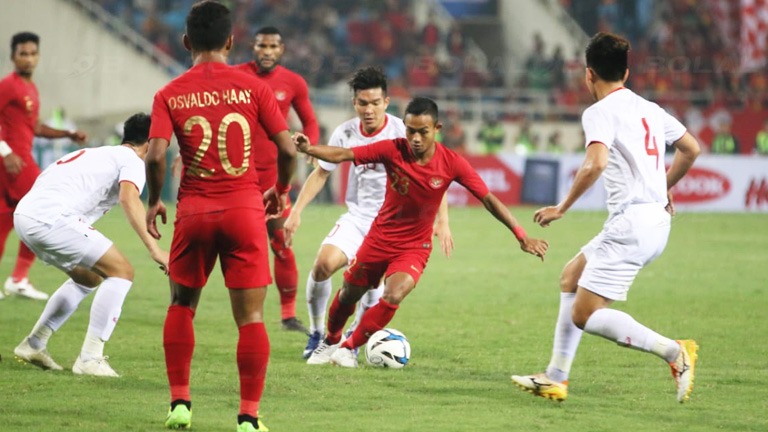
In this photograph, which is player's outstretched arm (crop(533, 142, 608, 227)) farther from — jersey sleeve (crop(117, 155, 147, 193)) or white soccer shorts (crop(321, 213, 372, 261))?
white soccer shorts (crop(321, 213, 372, 261))

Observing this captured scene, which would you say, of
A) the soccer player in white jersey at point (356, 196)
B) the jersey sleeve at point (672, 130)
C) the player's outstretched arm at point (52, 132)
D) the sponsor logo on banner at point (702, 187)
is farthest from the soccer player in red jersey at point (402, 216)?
the sponsor logo on banner at point (702, 187)

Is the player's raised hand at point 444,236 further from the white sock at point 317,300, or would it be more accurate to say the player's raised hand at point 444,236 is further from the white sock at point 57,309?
the white sock at point 57,309

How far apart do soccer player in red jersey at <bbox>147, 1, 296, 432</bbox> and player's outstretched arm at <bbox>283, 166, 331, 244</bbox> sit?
2533 mm

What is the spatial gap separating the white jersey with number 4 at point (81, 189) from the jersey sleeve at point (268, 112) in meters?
2.05

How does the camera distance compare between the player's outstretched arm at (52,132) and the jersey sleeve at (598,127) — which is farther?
the player's outstretched arm at (52,132)

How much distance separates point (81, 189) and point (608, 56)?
3720mm

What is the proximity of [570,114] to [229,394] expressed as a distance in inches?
973

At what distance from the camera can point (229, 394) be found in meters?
7.61

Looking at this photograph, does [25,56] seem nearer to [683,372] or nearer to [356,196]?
[356,196]

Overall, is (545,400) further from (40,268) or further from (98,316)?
(40,268)

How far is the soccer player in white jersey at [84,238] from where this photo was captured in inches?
321

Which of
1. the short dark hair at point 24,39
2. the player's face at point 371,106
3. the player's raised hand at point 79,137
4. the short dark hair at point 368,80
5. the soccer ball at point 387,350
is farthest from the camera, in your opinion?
the short dark hair at point 24,39

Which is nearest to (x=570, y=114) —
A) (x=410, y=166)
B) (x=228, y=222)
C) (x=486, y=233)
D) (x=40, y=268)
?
(x=486, y=233)

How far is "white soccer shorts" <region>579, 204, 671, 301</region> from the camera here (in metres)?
7.17
